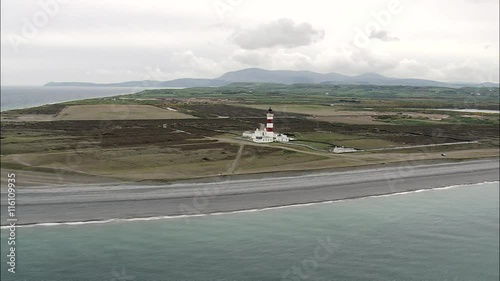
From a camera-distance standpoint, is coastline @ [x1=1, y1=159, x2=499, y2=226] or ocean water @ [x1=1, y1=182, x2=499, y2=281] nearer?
ocean water @ [x1=1, y1=182, x2=499, y2=281]

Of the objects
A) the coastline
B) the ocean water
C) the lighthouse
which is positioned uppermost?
the lighthouse

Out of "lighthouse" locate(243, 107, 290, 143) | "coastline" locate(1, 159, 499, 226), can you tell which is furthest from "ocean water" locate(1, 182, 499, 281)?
"lighthouse" locate(243, 107, 290, 143)

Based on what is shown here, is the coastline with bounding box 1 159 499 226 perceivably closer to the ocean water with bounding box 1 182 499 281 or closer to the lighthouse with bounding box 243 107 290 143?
the ocean water with bounding box 1 182 499 281

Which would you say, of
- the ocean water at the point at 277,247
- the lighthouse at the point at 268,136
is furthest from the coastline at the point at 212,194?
the lighthouse at the point at 268,136

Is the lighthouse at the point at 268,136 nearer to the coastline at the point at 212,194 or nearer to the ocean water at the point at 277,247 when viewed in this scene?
the coastline at the point at 212,194

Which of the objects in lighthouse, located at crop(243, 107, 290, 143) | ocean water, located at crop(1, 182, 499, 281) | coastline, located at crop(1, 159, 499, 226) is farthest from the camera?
lighthouse, located at crop(243, 107, 290, 143)

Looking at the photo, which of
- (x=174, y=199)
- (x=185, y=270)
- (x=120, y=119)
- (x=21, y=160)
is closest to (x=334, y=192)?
(x=174, y=199)

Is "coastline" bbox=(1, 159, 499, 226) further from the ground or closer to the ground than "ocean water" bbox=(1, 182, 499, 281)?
further from the ground
